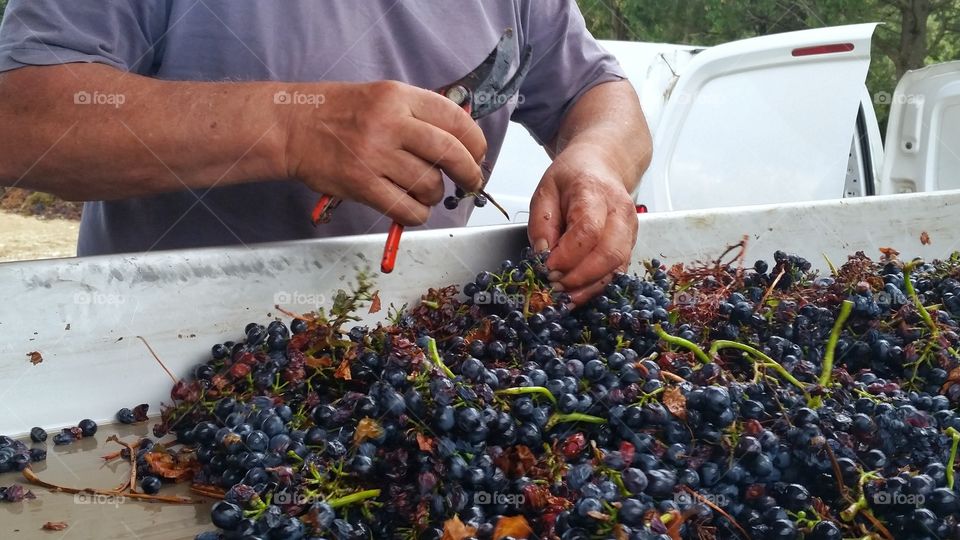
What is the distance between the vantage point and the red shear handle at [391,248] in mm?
1472

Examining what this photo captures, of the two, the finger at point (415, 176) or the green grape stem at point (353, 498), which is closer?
the green grape stem at point (353, 498)

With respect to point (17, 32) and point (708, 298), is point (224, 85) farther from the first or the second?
point (708, 298)

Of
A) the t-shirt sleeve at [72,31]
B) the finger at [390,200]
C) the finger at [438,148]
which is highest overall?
the t-shirt sleeve at [72,31]

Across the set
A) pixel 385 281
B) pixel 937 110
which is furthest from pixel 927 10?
pixel 385 281

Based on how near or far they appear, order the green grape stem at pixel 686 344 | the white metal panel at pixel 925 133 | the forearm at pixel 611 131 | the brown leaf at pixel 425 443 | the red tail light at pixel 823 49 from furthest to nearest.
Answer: the white metal panel at pixel 925 133 < the red tail light at pixel 823 49 < the forearm at pixel 611 131 < the green grape stem at pixel 686 344 < the brown leaf at pixel 425 443

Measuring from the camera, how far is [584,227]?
159 cm

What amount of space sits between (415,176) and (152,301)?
1.57 feet

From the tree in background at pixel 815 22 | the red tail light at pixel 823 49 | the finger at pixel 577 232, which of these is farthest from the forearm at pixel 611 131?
the tree in background at pixel 815 22

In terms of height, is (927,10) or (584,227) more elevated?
(584,227)

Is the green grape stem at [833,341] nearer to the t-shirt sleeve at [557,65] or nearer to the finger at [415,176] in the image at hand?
the finger at [415,176]

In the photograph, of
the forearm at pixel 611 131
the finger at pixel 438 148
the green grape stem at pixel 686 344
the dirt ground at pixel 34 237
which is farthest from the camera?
the dirt ground at pixel 34 237

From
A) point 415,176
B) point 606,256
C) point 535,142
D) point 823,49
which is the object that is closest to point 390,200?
point 415,176

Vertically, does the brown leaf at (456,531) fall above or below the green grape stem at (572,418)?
above

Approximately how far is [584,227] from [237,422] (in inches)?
28.9
